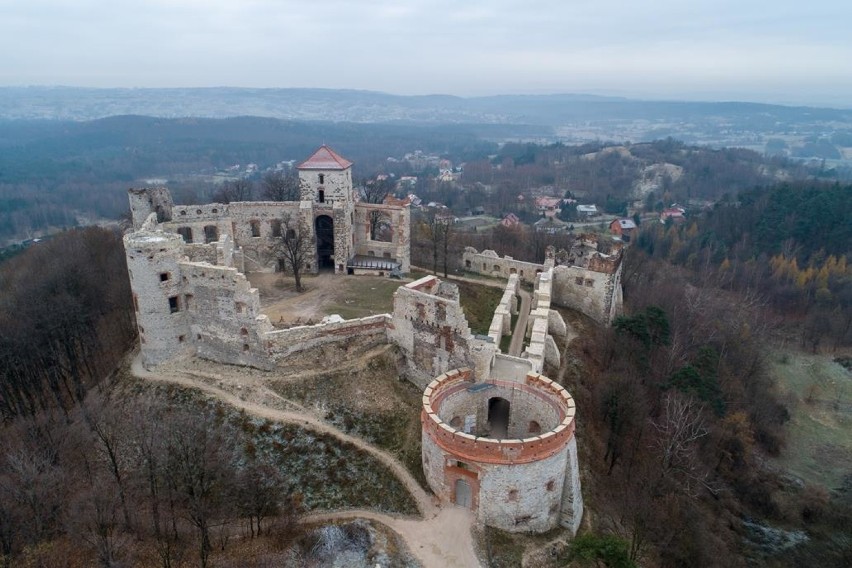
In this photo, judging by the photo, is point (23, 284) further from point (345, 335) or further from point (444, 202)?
point (444, 202)

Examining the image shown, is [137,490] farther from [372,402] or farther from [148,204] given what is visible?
[148,204]

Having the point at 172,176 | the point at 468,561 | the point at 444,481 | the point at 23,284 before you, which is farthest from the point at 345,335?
the point at 172,176

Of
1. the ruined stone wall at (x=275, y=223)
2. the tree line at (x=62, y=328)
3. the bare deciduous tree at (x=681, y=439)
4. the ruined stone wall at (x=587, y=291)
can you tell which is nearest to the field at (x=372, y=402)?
the bare deciduous tree at (x=681, y=439)

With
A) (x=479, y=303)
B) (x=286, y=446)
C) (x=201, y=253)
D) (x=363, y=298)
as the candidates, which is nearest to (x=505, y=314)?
(x=479, y=303)

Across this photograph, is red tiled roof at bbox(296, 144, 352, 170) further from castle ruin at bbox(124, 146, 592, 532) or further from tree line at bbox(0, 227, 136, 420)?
tree line at bbox(0, 227, 136, 420)

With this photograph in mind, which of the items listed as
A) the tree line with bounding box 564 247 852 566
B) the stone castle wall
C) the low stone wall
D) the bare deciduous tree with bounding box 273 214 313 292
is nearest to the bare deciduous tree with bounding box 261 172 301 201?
the bare deciduous tree with bounding box 273 214 313 292
